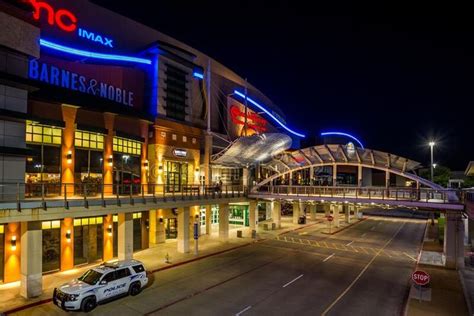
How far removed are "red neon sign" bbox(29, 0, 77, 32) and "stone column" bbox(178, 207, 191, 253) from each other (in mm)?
22079

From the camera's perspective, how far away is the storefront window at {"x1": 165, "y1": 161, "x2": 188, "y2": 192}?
116ft

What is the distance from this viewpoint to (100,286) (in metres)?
17.5

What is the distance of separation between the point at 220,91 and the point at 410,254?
32832 mm

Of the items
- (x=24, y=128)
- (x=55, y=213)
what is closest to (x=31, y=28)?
(x=24, y=128)

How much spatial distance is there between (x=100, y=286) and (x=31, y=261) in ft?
15.5

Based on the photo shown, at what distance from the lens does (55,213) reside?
19422 mm

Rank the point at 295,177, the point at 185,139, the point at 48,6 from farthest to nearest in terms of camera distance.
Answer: the point at 295,177 < the point at 185,139 < the point at 48,6

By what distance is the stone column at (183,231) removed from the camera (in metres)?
30.3

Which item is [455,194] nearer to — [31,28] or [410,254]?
[410,254]

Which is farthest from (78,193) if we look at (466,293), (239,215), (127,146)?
(239,215)

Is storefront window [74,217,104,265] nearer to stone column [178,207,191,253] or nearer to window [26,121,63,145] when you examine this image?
window [26,121,63,145]

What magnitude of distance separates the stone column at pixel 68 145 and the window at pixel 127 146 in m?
4.30

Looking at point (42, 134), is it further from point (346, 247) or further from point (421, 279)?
point (346, 247)

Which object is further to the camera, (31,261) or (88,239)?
(88,239)
